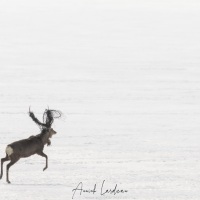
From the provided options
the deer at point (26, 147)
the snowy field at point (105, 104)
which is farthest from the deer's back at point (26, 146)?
the snowy field at point (105, 104)

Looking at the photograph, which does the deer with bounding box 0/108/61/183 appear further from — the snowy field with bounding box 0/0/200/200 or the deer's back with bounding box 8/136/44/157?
the snowy field with bounding box 0/0/200/200

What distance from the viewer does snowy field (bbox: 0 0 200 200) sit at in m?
5.89

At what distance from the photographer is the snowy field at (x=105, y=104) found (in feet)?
19.3

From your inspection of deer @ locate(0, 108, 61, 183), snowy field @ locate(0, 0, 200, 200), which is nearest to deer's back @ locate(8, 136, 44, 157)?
deer @ locate(0, 108, 61, 183)

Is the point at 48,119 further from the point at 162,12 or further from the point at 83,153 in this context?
the point at 162,12

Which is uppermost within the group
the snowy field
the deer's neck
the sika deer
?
the snowy field

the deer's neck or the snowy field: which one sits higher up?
the snowy field

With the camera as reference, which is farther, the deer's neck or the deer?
the deer's neck

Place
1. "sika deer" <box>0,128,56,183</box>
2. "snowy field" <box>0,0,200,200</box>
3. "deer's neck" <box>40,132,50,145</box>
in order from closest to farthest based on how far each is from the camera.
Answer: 1. "sika deer" <box>0,128,56,183</box>
2. "deer's neck" <box>40,132,50,145</box>
3. "snowy field" <box>0,0,200,200</box>

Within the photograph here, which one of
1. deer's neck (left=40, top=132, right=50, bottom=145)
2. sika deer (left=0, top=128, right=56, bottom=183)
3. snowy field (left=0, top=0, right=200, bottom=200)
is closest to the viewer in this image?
sika deer (left=0, top=128, right=56, bottom=183)

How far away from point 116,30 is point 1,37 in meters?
4.36

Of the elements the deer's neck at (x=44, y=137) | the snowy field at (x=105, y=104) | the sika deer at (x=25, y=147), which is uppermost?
the snowy field at (x=105, y=104)

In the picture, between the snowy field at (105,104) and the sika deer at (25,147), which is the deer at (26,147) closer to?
the sika deer at (25,147)

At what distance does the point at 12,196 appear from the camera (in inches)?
207
